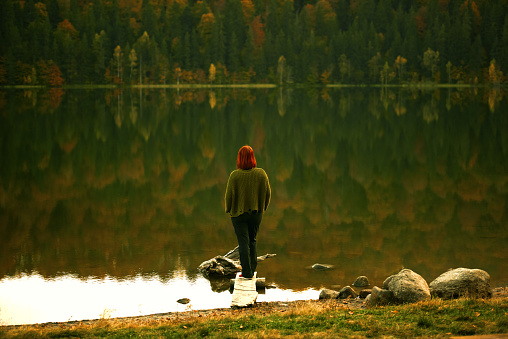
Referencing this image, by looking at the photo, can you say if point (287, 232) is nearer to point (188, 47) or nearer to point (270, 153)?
point (270, 153)

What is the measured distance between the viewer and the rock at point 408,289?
9984mm

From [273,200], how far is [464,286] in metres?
10.1

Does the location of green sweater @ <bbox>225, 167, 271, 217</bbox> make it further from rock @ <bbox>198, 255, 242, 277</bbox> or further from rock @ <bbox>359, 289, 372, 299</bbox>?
rock @ <bbox>198, 255, 242, 277</bbox>

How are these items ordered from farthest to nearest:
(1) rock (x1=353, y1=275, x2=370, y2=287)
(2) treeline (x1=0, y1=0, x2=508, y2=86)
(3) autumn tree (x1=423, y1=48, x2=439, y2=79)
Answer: (3) autumn tree (x1=423, y1=48, x2=439, y2=79) < (2) treeline (x1=0, y1=0, x2=508, y2=86) < (1) rock (x1=353, y1=275, x2=370, y2=287)

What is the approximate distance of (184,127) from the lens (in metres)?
42.2

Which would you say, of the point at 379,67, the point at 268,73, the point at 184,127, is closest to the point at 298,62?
the point at 268,73

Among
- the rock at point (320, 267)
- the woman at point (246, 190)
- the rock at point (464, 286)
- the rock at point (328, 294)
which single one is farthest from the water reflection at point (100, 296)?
the rock at point (464, 286)

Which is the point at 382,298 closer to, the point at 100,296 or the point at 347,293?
the point at 347,293

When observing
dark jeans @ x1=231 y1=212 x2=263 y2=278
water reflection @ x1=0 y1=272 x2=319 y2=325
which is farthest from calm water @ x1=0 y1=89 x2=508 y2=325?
dark jeans @ x1=231 y1=212 x2=263 y2=278

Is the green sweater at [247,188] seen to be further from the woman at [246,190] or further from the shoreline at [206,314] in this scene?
the shoreline at [206,314]

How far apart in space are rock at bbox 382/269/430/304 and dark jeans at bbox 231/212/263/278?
227 centimetres

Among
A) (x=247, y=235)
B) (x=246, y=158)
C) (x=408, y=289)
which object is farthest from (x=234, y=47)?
(x=408, y=289)

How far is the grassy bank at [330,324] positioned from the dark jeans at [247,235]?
1.77 meters

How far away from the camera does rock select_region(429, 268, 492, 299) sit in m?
10.2
